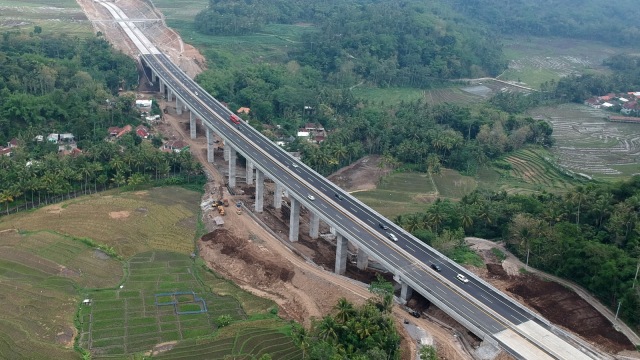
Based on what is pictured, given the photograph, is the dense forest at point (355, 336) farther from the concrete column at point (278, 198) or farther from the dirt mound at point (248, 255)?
the concrete column at point (278, 198)

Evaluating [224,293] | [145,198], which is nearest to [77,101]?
[145,198]

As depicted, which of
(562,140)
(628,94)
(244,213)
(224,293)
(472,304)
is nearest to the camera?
(472,304)

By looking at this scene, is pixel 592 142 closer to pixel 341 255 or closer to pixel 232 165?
pixel 232 165

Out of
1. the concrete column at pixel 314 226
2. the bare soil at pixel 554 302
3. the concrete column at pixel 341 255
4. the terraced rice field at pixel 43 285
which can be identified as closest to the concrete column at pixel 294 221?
the concrete column at pixel 314 226

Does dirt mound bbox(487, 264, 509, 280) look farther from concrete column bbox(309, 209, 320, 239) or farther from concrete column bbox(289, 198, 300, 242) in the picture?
concrete column bbox(289, 198, 300, 242)

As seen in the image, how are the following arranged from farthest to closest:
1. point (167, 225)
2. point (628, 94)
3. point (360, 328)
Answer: point (628, 94) < point (167, 225) < point (360, 328)

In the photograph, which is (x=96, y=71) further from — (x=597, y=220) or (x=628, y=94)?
(x=628, y=94)

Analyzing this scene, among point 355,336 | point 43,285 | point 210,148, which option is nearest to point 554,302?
point 355,336
